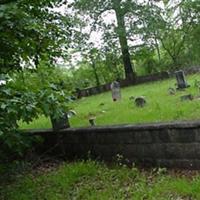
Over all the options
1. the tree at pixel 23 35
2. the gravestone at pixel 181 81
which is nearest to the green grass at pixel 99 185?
the tree at pixel 23 35

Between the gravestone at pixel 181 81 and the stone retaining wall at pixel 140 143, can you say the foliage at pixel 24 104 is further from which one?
the gravestone at pixel 181 81

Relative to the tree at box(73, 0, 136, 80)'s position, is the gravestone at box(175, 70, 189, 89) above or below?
below

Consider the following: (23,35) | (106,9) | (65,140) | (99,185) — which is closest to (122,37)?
(106,9)

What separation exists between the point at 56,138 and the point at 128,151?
2.03 meters

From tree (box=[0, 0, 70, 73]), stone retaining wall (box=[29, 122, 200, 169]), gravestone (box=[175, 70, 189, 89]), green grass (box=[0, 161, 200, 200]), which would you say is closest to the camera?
green grass (box=[0, 161, 200, 200])

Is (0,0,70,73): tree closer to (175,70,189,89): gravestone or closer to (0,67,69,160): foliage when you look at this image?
(0,67,69,160): foliage

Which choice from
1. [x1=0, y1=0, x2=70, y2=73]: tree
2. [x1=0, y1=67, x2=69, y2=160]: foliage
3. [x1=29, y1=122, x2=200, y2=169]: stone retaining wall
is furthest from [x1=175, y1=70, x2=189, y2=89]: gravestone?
[x1=0, y1=67, x2=69, y2=160]: foliage

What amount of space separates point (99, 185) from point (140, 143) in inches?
38.3

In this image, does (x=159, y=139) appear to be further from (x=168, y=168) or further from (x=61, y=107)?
(x=61, y=107)

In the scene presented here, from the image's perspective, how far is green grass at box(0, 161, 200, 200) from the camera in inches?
213

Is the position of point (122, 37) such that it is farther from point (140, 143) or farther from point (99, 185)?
point (99, 185)

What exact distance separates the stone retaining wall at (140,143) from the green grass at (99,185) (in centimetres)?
25

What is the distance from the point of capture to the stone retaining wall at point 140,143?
5984 millimetres

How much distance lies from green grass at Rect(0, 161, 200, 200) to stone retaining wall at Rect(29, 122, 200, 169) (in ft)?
0.81
